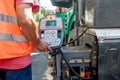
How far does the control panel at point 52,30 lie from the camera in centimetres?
291

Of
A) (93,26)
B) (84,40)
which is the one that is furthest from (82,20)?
(93,26)

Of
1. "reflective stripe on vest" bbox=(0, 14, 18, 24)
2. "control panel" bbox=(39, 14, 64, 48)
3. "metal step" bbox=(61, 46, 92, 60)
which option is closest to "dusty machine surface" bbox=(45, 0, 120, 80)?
"metal step" bbox=(61, 46, 92, 60)

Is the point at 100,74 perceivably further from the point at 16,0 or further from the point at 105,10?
the point at 16,0

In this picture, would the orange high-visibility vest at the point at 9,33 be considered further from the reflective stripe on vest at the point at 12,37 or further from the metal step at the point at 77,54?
the metal step at the point at 77,54

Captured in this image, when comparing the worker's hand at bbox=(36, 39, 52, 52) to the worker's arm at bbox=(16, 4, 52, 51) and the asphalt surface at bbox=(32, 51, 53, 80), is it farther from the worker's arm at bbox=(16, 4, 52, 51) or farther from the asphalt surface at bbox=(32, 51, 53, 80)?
the asphalt surface at bbox=(32, 51, 53, 80)

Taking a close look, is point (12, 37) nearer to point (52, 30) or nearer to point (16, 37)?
point (16, 37)

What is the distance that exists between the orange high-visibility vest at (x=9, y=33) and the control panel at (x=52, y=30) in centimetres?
38

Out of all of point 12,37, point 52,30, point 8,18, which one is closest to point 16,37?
point 12,37

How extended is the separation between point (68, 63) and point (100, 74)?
1.26 ft

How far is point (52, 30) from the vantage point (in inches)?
118

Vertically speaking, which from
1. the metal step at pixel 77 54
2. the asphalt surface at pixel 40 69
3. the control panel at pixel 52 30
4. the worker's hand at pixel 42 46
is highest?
the control panel at pixel 52 30

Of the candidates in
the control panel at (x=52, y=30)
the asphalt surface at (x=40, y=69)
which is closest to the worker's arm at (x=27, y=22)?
the control panel at (x=52, y=30)

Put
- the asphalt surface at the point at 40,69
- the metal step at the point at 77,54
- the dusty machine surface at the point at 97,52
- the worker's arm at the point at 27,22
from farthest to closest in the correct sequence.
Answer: the asphalt surface at the point at 40,69 → the metal step at the point at 77,54 → the dusty machine surface at the point at 97,52 → the worker's arm at the point at 27,22

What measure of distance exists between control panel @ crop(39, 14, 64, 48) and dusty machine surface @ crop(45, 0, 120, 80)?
0.16 m
